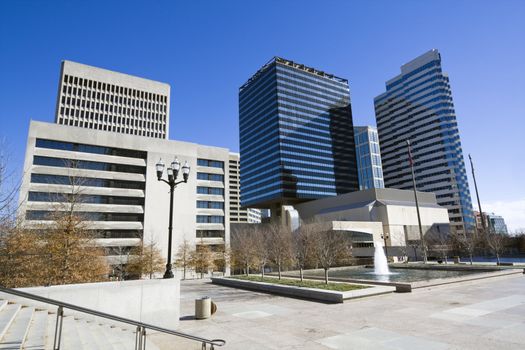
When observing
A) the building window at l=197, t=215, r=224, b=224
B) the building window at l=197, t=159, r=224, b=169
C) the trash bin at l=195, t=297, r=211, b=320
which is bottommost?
the trash bin at l=195, t=297, r=211, b=320

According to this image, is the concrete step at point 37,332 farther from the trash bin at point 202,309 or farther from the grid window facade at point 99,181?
the grid window facade at point 99,181

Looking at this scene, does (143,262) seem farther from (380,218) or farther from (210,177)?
(380,218)

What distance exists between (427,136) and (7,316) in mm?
159874

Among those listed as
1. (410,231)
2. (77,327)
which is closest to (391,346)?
(77,327)

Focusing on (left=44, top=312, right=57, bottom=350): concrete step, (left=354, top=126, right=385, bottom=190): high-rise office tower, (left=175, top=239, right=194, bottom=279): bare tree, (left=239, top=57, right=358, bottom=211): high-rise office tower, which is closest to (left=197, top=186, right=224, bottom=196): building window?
→ (left=175, top=239, right=194, bottom=279): bare tree

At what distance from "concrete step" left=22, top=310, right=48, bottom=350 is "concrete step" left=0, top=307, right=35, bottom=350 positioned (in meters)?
0.17

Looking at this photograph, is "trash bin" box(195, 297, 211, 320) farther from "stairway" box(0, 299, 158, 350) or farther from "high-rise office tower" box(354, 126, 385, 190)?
"high-rise office tower" box(354, 126, 385, 190)

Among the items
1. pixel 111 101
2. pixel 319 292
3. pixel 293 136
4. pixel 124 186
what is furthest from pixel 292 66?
pixel 319 292

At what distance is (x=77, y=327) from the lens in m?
9.18

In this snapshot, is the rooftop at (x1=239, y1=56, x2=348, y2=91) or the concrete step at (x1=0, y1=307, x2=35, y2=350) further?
the rooftop at (x1=239, y1=56, x2=348, y2=91)

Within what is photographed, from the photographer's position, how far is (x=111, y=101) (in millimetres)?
93438

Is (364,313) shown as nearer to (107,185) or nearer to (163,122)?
(107,185)

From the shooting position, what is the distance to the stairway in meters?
6.52

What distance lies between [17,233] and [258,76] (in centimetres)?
11642
